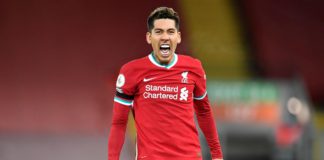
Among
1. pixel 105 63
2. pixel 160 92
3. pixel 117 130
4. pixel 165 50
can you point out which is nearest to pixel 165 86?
pixel 160 92

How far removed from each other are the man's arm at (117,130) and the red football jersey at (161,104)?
34 mm

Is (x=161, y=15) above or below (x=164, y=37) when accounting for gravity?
above

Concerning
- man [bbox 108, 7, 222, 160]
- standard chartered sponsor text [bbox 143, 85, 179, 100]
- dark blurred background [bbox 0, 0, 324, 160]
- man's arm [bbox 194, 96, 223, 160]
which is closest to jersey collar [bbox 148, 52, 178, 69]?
man [bbox 108, 7, 222, 160]

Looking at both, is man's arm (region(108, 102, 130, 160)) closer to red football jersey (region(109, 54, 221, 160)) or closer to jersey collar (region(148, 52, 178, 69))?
red football jersey (region(109, 54, 221, 160))

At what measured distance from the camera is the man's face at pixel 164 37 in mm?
4113

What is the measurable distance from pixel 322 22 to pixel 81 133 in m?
4.52

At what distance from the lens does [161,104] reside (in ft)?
13.7

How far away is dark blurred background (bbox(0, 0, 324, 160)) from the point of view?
10.9m

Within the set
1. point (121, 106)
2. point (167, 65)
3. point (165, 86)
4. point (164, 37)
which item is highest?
point (164, 37)

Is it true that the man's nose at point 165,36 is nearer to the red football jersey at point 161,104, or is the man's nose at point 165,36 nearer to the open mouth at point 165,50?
the open mouth at point 165,50

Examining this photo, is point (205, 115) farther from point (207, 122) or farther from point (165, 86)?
point (165, 86)

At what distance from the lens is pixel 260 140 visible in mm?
10336

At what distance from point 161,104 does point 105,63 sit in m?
8.25

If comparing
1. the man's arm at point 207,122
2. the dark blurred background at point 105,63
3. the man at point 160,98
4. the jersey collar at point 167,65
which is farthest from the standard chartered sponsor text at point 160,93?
the dark blurred background at point 105,63
